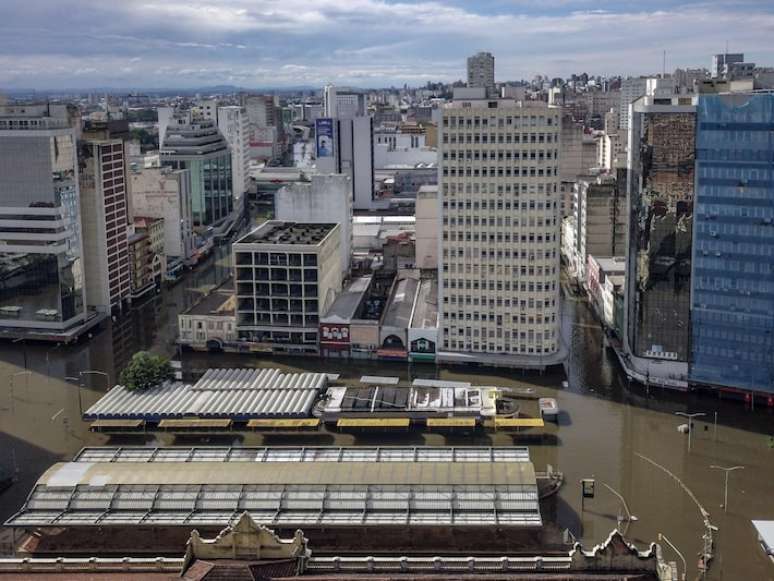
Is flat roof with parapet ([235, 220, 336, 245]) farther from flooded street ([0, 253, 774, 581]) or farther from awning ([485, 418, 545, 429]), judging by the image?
awning ([485, 418, 545, 429])

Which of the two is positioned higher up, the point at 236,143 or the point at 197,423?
the point at 236,143

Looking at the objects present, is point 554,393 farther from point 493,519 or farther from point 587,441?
point 493,519

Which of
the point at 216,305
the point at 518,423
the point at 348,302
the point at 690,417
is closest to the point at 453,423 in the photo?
the point at 518,423

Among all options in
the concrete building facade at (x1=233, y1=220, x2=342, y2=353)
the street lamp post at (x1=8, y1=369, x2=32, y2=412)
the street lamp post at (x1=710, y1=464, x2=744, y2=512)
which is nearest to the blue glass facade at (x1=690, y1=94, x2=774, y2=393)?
the street lamp post at (x1=710, y1=464, x2=744, y2=512)

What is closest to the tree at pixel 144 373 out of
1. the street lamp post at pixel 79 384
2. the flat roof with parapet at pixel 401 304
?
the street lamp post at pixel 79 384

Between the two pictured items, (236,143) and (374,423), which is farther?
(236,143)

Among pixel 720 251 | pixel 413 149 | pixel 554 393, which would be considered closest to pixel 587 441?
pixel 554 393

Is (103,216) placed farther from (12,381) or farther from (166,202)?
(166,202)
